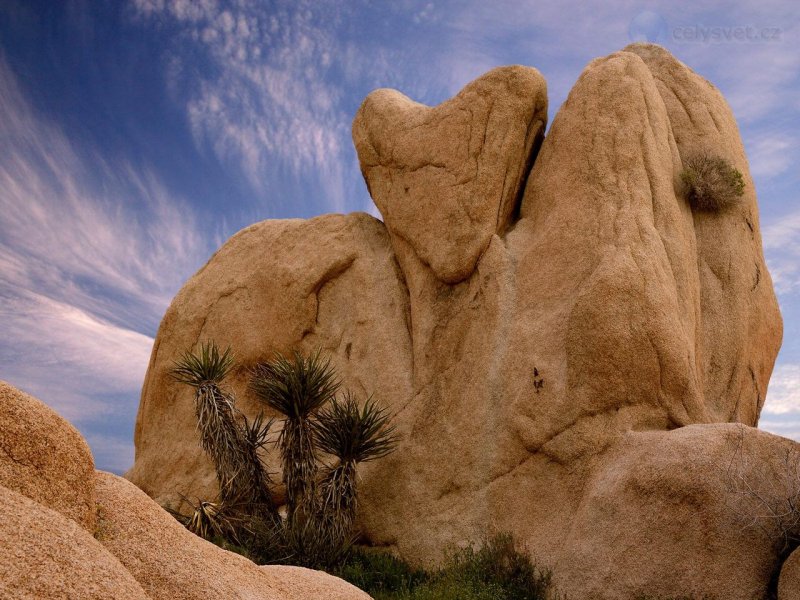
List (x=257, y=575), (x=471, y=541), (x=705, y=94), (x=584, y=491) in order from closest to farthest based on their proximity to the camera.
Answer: (x=257, y=575) < (x=584, y=491) < (x=471, y=541) < (x=705, y=94)

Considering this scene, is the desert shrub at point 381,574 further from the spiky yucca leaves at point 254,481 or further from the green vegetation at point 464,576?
the spiky yucca leaves at point 254,481

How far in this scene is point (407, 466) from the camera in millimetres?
13758

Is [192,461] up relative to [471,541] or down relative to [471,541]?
up

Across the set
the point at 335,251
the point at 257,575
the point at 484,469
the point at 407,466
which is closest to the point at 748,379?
the point at 484,469

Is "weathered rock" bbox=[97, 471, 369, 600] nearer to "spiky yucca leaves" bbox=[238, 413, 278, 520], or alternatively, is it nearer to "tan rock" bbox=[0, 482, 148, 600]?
"tan rock" bbox=[0, 482, 148, 600]

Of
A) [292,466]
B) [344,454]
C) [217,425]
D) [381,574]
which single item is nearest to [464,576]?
[381,574]

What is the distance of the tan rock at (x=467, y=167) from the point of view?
1468 cm

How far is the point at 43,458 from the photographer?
16.7 ft

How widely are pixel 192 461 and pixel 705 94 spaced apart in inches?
590

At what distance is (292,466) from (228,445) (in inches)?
57.1

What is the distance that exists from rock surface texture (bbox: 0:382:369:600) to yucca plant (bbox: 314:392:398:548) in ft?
21.0

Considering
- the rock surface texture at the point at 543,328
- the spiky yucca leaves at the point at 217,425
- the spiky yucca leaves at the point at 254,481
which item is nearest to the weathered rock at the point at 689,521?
the rock surface texture at the point at 543,328

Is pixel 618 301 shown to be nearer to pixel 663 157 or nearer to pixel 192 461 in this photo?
pixel 663 157

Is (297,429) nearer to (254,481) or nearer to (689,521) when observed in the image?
(254,481)
